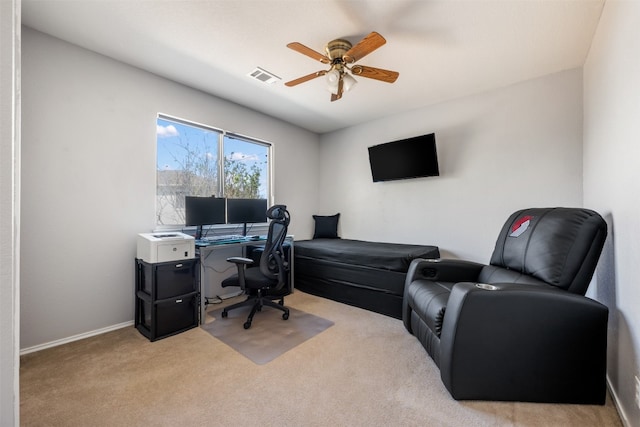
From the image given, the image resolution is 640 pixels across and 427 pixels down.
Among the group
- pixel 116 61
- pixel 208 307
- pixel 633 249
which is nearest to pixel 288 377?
pixel 208 307

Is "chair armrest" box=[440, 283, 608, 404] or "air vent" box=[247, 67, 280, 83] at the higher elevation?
"air vent" box=[247, 67, 280, 83]

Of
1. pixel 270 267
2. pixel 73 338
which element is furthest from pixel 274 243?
pixel 73 338

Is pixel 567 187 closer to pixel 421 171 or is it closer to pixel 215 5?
pixel 421 171

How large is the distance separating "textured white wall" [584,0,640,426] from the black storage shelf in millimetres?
3034

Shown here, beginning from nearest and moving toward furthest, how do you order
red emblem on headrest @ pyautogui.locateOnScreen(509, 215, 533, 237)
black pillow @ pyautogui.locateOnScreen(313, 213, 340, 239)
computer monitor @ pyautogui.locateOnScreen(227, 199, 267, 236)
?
red emblem on headrest @ pyautogui.locateOnScreen(509, 215, 533, 237) < computer monitor @ pyautogui.locateOnScreen(227, 199, 267, 236) < black pillow @ pyautogui.locateOnScreen(313, 213, 340, 239)

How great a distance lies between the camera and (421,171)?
12.0 feet

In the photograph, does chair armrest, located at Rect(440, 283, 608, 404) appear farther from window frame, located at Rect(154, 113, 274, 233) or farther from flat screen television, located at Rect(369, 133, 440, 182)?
window frame, located at Rect(154, 113, 274, 233)

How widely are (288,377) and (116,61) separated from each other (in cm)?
323

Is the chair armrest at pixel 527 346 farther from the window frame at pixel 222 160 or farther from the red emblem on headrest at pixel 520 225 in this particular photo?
the window frame at pixel 222 160

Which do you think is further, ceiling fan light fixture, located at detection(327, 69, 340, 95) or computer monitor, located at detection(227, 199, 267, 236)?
computer monitor, located at detection(227, 199, 267, 236)

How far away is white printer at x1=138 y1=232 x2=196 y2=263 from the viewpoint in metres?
2.37

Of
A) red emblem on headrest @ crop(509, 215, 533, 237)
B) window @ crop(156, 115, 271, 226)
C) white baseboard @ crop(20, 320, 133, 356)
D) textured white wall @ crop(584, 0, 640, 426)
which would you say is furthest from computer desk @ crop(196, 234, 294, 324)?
textured white wall @ crop(584, 0, 640, 426)

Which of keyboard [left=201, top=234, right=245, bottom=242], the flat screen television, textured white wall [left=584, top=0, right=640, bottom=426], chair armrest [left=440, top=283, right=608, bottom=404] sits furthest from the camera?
the flat screen television

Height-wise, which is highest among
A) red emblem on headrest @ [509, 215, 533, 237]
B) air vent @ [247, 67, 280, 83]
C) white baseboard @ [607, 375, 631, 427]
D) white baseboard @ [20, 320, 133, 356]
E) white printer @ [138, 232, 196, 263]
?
air vent @ [247, 67, 280, 83]
